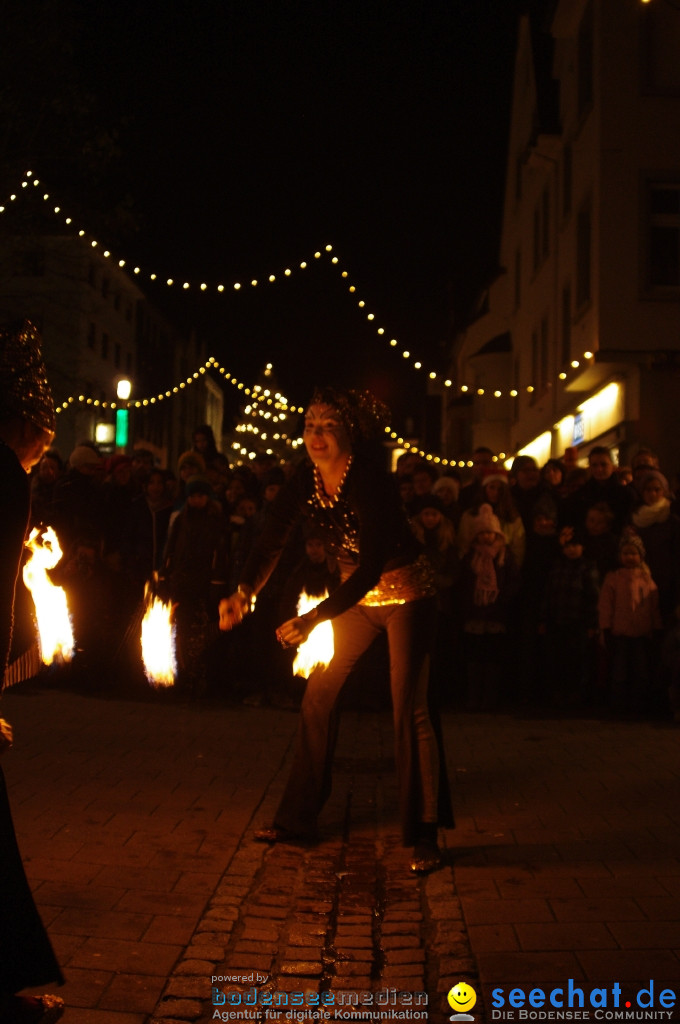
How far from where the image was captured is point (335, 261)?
16.5 metres

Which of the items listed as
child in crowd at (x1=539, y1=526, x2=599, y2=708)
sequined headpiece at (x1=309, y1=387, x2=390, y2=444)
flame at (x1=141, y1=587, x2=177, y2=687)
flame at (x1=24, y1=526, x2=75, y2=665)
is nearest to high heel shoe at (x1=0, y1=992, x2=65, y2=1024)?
flame at (x1=24, y1=526, x2=75, y2=665)

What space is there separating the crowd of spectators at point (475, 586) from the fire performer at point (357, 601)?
15.4 feet

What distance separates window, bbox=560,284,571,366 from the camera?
982 inches

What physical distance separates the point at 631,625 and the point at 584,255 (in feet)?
46.1

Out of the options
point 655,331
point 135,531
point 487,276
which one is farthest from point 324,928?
point 487,276

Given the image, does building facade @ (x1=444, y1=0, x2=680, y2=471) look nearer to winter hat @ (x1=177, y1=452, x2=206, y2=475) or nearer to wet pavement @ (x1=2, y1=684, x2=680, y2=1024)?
winter hat @ (x1=177, y1=452, x2=206, y2=475)

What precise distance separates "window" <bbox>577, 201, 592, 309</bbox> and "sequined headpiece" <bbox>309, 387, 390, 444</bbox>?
17.3 m

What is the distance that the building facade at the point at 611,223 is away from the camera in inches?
839

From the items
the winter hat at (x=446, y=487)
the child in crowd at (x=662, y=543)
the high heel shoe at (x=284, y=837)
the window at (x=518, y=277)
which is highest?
the window at (x=518, y=277)

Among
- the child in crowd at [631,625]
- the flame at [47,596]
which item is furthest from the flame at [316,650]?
the child in crowd at [631,625]

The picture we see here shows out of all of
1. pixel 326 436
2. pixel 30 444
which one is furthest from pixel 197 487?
pixel 30 444

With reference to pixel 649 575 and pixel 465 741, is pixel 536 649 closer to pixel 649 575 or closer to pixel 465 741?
pixel 649 575

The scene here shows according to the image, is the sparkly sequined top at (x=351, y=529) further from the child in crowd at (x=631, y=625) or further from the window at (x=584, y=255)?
the window at (x=584, y=255)

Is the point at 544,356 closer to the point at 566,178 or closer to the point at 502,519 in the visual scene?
the point at 566,178
